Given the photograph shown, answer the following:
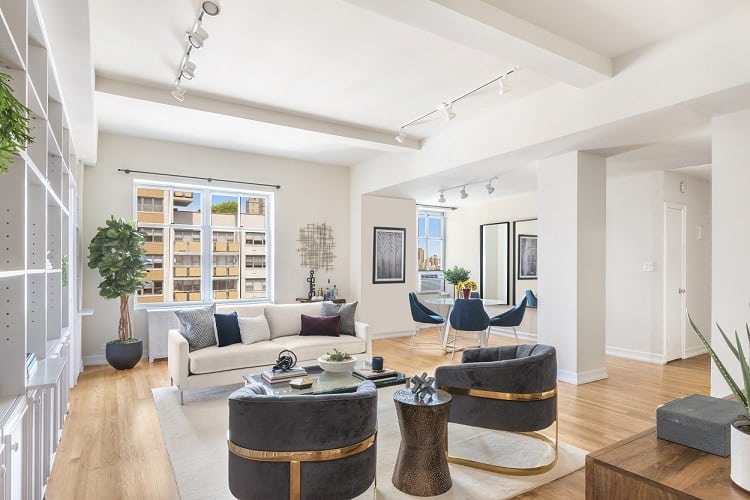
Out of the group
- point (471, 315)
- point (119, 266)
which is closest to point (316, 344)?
point (471, 315)

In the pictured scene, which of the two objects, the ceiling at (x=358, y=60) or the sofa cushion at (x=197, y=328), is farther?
the sofa cushion at (x=197, y=328)

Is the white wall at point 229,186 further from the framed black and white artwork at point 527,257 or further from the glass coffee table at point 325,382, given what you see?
the glass coffee table at point 325,382

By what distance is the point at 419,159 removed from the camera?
6.02 m

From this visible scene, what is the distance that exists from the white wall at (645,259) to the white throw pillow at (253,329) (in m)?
4.74

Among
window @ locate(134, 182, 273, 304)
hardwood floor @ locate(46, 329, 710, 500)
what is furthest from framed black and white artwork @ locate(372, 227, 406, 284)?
hardwood floor @ locate(46, 329, 710, 500)

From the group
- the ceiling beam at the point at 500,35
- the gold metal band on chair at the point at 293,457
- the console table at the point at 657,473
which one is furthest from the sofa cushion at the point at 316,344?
the console table at the point at 657,473

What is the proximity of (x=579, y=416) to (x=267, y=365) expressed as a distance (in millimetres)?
2897

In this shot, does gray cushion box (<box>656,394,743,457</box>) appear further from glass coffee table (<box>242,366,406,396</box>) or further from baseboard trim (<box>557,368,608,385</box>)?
baseboard trim (<box>557,368,608,385</box>)

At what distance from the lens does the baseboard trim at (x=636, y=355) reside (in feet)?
18.7

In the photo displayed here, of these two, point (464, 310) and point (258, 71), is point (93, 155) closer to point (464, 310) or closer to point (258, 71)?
point (258, 71)

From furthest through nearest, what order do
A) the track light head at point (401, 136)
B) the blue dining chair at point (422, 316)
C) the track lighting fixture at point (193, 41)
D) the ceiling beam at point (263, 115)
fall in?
the blue dining chair at point (422, 316) → the track light head at point (401, 136) → the ceiling beam at point (263, 115) → the track lighting fixture at point (193, 41)

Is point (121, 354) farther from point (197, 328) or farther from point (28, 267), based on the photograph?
point (28, 267)

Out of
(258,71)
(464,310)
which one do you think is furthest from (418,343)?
(258,71)

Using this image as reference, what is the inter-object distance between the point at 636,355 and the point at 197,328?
5.51m
